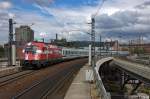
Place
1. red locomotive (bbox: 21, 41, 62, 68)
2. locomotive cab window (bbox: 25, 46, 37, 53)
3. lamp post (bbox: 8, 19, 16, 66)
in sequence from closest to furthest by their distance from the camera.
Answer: lamp post (bbox: 8, 19, 16, 66)
red locomotive (bbox: 21, 41, 62, 68)
locomotive cab window (bbox: 25, 46, 37, 53)

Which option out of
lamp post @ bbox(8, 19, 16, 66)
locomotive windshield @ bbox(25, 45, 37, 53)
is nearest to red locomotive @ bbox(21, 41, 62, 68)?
locomotive windshield @ bbox(25, 45, 37, 53)

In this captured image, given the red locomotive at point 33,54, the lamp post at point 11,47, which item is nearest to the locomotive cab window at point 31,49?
the red locomotive at point 33,54

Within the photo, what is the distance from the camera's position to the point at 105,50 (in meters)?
131

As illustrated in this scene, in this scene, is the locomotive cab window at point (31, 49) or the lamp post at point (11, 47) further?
the locomotive cab window at point (31, 49)

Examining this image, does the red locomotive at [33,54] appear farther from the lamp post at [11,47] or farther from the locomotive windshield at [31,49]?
the lamp post at [11,47]

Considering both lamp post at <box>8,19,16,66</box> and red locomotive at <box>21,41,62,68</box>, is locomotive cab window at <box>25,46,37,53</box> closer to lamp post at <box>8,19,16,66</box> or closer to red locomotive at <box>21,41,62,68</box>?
red locomotive at <box>21,41,62,68</box>

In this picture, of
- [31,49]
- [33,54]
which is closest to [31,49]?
[31,49]

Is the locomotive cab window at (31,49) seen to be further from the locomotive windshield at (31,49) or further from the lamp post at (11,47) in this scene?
the lamp post at (11,47)

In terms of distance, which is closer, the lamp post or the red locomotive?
the lamp post

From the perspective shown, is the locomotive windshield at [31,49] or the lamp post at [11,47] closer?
the lamp post at [11,47]

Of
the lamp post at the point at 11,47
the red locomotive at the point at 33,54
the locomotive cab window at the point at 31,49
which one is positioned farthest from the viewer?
the locomotive cab window at the point at 31,49

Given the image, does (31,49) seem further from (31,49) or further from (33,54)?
(33,54)

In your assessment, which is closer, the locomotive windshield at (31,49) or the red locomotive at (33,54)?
the red locomotive at (33,54)

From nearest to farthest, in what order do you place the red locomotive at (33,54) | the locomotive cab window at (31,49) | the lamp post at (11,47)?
1. the lamp post at (11,47)
2. the red locomotive at (33,54)
3. the locomotive cab window at (31,49)
